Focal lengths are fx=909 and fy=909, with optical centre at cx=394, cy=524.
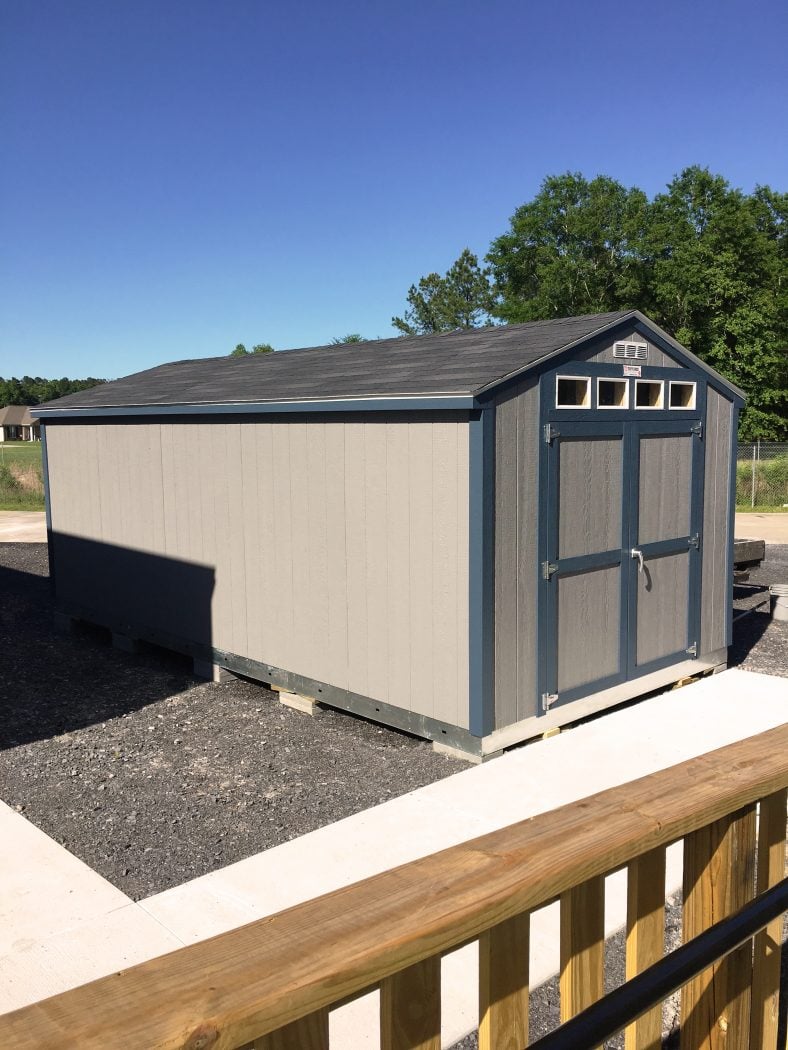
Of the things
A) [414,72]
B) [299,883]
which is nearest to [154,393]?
[299,883]

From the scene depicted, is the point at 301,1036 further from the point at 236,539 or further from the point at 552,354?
the point at 236,539

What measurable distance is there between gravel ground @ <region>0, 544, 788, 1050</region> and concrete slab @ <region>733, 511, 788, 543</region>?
8.89 metres

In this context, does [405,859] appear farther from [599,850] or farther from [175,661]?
[175,661]

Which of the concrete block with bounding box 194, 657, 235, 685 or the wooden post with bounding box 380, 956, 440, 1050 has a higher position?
the wooden post with bounding box 380, 956, 440, 1050

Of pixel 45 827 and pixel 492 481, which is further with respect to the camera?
pixel 492 481

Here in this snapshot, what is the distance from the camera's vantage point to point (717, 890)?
1500 mm

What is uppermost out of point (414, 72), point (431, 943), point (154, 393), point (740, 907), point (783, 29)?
point (783, 29)

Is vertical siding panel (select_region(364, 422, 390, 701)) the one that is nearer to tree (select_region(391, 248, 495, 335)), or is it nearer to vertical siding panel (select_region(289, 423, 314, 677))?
vertical siding panel (select_region(289, 423, 314, 677))

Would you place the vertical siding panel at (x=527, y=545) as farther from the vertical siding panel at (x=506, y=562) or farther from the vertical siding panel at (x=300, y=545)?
the vertical siding panel at (x=300, y=545)

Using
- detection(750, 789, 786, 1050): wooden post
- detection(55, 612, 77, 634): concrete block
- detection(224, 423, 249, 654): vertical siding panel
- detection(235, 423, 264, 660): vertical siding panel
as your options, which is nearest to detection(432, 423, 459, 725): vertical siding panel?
detection(235, 423, 264, 660): vertical siding panel

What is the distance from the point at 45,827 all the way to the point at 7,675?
324cm

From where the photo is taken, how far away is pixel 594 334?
20.0 ft

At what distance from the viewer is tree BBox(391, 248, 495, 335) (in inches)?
2266

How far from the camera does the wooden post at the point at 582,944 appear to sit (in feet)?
4.13
